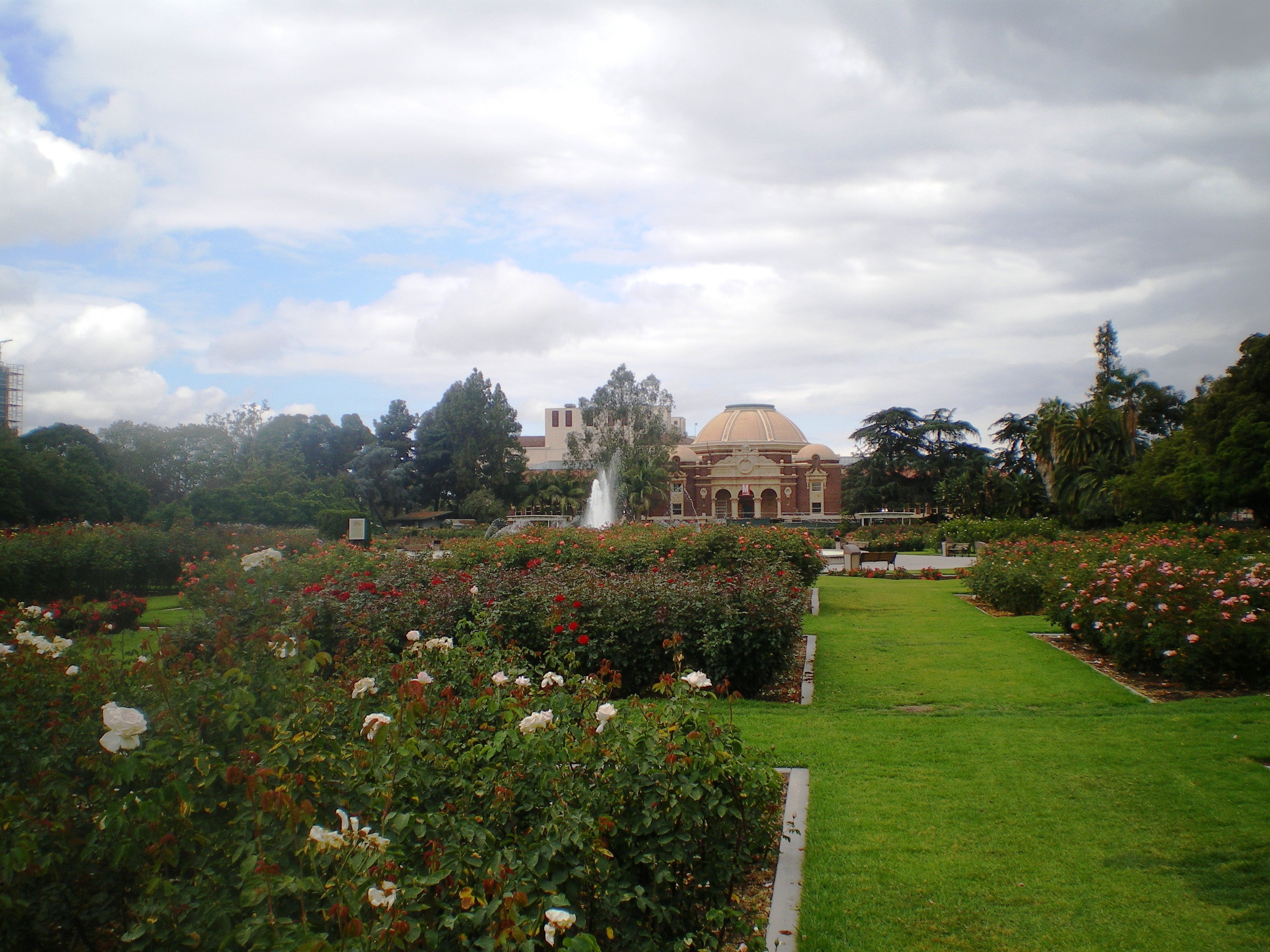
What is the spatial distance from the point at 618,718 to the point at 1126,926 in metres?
2.36

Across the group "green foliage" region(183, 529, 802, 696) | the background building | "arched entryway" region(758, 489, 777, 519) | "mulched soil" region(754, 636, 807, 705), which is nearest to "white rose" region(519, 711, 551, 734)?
"green foliage" region(183, 529, 802, 696)

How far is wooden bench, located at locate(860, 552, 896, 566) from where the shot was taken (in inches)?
941

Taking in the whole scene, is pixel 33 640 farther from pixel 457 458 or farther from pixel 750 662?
pixel 457 458

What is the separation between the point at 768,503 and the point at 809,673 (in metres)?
54.7

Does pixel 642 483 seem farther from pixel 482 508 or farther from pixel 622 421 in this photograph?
pixel 482 508

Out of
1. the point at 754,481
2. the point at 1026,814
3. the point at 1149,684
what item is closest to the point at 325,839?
the point at 1026,814

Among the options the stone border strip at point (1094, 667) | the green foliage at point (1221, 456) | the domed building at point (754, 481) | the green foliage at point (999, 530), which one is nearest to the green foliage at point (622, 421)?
the domed building at point (754, 481)

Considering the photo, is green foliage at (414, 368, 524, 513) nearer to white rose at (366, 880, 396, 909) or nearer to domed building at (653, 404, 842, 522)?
domed building at (653, 404, 842, 522)

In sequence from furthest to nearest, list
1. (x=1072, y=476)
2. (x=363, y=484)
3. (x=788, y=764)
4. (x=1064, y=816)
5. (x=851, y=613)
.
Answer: (x=363, y=484), (x=1072, y=476), (x=851, y=613), (x=788, y=764), (x=1064, y=816)

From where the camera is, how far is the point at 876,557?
24.5 m

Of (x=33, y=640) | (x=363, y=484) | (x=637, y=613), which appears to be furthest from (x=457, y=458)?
(x=33, y=640)

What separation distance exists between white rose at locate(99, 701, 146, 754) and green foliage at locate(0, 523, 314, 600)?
9.87m

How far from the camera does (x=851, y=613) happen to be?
13516 millimetres

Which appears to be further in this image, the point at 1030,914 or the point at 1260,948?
the point at 1030,914
